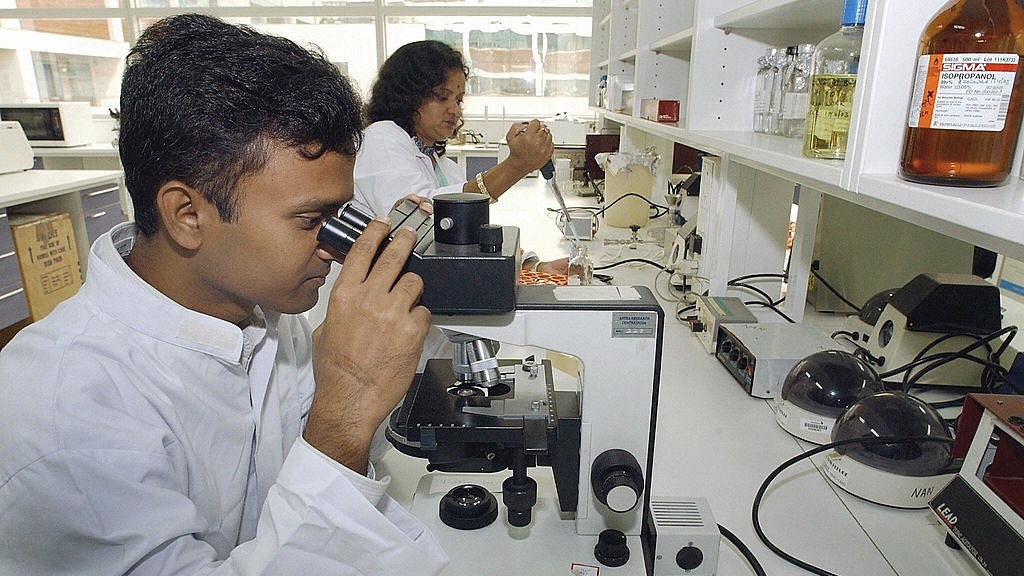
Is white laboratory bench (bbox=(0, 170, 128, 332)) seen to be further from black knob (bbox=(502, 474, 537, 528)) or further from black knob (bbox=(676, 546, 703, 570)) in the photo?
black knob (bbox=(676, 546, 703, 570))

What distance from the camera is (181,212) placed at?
67cm

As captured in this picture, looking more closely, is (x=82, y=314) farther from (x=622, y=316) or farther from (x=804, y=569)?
(x=804, y=569)

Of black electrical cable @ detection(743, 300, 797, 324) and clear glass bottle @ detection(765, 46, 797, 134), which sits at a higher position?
→ clear glass bottle @ detection(765, 46, 797, 134)

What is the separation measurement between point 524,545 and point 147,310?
0.54m

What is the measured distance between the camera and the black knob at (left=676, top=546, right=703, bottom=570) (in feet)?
2.40

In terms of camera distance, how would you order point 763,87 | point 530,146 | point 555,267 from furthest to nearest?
point 555,267, point 530,146, point 763,87

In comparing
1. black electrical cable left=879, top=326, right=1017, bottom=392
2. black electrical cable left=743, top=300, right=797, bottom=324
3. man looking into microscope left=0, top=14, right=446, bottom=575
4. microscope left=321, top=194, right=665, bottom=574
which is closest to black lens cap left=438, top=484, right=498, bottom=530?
microscope left=321, top=194, right=665, bottom=574

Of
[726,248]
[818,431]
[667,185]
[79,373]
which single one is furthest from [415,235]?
[667,185]

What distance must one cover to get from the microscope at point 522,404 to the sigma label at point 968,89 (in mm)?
339

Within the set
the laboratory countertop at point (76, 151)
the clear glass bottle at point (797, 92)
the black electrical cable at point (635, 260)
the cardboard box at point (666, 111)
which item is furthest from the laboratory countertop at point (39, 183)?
the clear glass bottle at point (797, 92)

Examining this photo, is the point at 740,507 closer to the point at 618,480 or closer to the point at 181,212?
the point at 618,480

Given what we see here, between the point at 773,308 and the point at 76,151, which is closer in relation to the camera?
the point at 773,308

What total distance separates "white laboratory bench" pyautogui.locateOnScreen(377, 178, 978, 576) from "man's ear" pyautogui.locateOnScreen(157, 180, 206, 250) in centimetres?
46

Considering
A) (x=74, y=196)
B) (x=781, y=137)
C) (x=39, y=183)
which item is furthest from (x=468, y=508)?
(x=74, y=196)
